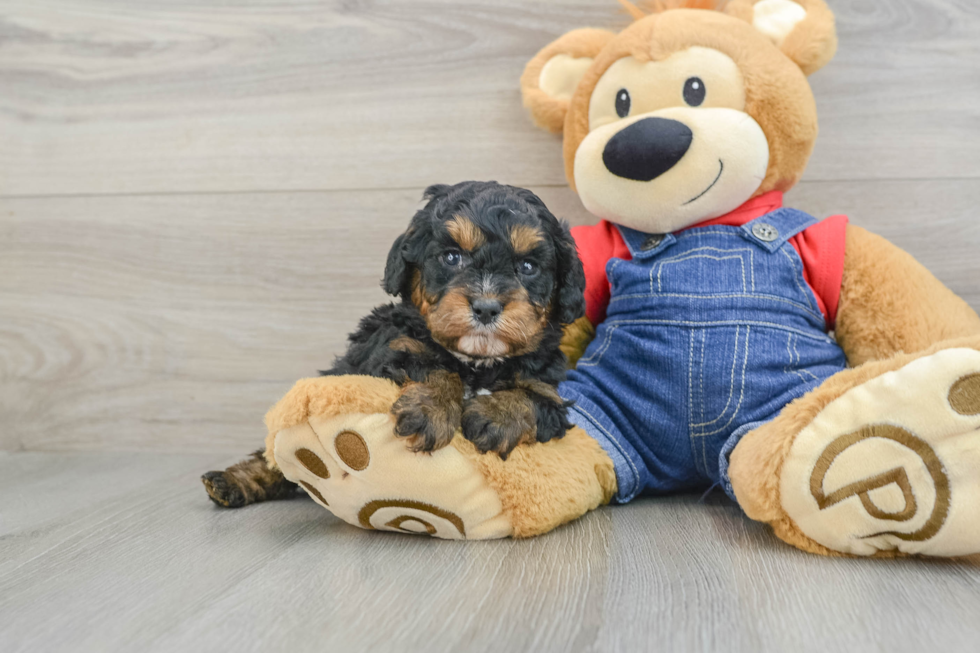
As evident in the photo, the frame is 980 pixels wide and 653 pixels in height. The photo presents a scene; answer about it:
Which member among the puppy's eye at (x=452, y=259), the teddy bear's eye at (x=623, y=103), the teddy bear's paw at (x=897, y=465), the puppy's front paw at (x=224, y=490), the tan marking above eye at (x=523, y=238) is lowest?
the puppy's front paw at (x=224, y=490)

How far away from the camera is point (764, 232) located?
1465 millimetres

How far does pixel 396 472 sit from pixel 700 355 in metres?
0.66

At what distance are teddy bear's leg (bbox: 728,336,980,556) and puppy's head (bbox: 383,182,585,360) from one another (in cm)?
46

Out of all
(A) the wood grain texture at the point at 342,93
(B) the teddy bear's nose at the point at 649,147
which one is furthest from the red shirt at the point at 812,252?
(A) the wood grain texture at the point at 342,93

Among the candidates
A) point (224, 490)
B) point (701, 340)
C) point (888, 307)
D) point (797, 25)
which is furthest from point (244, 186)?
point (888, 307)

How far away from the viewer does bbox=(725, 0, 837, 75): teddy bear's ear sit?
152cm

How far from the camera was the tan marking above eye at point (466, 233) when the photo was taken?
1192mm

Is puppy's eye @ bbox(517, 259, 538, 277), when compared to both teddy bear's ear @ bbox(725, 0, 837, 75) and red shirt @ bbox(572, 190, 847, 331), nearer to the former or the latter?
red shirt @ bbox(572, 190, 847, 331)

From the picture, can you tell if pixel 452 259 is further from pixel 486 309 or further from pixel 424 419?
pixel 424 419

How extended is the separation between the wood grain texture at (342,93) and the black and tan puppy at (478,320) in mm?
709

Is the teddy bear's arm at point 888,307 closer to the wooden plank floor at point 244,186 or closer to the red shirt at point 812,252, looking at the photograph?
the red shirt at point 812,252

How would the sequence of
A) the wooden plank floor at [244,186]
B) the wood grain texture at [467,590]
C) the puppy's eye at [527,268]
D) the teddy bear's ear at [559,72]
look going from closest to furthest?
the wood grain texture at [467,590] < the puppy's eye at [527,268] < the teddy bear's ear at [559,72] < the wooden plank floor at [244,186]

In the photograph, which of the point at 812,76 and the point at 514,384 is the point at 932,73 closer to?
the point at 812,76

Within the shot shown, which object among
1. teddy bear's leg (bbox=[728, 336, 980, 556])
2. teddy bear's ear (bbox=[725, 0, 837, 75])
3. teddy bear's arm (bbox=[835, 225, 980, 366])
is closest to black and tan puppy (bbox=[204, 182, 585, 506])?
teddy bear's leg (bbox=[728, 336, 980, 556])
